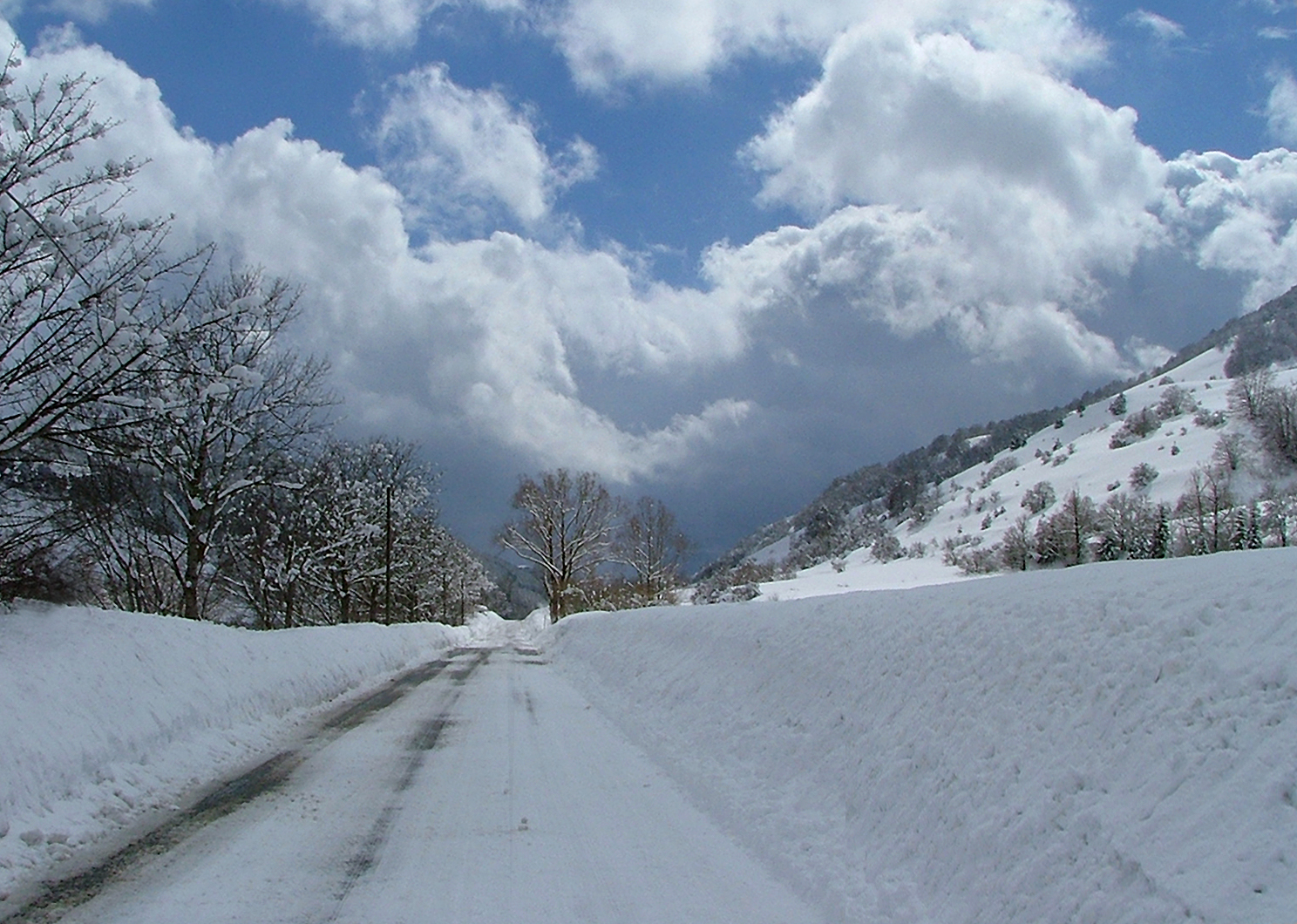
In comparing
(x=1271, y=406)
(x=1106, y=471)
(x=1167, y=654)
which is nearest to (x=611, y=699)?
(x=1167, y=654)

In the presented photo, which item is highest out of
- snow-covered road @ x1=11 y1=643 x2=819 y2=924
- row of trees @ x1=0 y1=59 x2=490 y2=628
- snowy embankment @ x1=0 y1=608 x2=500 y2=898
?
row of trees @ x1=0 y1=59 x2=490 y2=628

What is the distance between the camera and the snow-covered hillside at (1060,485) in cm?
9288

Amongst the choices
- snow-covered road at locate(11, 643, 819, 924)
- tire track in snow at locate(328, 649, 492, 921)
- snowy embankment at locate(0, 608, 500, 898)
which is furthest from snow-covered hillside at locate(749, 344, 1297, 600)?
snow-covered road at locate(11, 643, 819, 924)

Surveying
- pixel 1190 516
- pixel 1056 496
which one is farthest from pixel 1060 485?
pixel 1190 516

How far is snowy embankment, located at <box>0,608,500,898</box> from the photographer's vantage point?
637cm

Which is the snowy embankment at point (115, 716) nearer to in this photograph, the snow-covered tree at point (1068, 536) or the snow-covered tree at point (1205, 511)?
the snow-covered tree at point (1205, 511)

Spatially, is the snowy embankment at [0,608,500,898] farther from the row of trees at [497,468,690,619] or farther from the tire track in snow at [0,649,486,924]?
the row of trees at [497,468,690,619]

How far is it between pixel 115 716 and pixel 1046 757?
8.79m

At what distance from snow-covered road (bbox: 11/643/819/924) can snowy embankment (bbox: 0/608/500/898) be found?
0.76 meters

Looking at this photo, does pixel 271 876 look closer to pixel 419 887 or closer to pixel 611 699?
pixel 419 887

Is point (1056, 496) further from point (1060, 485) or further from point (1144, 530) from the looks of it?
point (1144, 530)

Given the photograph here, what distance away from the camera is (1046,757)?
524 cm

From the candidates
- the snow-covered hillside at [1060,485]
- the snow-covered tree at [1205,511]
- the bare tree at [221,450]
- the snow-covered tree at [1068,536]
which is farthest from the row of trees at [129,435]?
the snow-covered tree at [1068,536]

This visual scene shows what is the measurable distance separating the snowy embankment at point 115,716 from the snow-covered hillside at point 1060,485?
55316 millimetres
